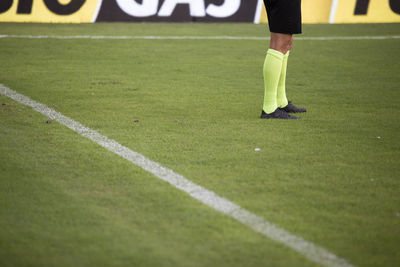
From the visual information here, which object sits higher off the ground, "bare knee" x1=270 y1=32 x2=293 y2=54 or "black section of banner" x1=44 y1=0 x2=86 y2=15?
"bare knee" x1=270 y1=32 x2=293 y2=54

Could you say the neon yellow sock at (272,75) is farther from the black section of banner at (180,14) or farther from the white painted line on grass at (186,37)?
the black section of banner at (180,14)

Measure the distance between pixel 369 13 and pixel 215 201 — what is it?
39.9ft

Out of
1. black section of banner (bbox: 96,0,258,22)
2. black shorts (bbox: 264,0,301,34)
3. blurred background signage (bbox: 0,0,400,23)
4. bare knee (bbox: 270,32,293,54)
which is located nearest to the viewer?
black shorts (bbox: 264,0,301,34)

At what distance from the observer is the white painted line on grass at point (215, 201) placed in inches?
113

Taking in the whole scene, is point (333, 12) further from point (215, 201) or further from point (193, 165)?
point (215, 201)

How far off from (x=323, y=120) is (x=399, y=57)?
4522 millimetres

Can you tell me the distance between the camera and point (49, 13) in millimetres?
13242

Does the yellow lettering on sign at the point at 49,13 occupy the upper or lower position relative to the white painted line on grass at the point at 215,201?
lower

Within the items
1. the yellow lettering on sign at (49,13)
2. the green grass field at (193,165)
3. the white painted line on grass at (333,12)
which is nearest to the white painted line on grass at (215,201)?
the green grass field at (193,165)

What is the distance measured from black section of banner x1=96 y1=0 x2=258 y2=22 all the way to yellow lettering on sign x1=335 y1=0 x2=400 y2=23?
80.3 inches

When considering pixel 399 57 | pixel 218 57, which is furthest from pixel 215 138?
pixel 399 57

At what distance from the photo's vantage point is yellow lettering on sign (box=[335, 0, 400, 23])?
14.5 metres

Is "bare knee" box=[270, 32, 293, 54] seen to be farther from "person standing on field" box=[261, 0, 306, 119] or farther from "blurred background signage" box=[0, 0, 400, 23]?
"blurred background signage" box=[0, 0, 400, 23]

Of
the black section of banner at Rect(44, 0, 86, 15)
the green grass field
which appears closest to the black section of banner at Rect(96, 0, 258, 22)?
the black section of banner at Rect(44, 0, 86, 15)
